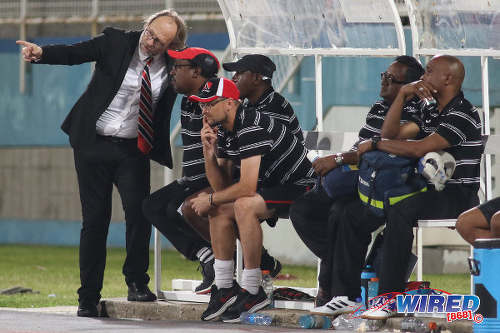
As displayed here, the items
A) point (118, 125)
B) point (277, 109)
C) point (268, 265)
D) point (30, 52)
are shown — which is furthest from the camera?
point (268, 265)

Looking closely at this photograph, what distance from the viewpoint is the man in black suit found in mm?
7770

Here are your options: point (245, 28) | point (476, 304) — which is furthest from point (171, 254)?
point (476, 304)

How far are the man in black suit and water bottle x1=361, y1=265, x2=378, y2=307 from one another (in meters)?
1.53

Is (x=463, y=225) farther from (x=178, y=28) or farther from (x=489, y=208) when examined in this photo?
(x=178, y=28)

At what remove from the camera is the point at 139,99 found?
7785mm

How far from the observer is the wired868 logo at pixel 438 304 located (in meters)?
6.52

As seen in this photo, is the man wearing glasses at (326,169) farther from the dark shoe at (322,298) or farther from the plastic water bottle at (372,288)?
the plastic water bottle at (372,288)

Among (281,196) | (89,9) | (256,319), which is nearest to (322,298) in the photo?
(256,319)

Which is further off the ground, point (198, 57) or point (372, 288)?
point (198, 57)

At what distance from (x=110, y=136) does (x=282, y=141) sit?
1202 millimetres

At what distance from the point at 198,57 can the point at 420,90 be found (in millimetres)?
1599

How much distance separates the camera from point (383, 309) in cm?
665

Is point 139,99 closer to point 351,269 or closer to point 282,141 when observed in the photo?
point 282,141

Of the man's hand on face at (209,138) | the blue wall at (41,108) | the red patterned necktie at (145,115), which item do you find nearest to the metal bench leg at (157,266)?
the red patterned necktie at (145,115)
